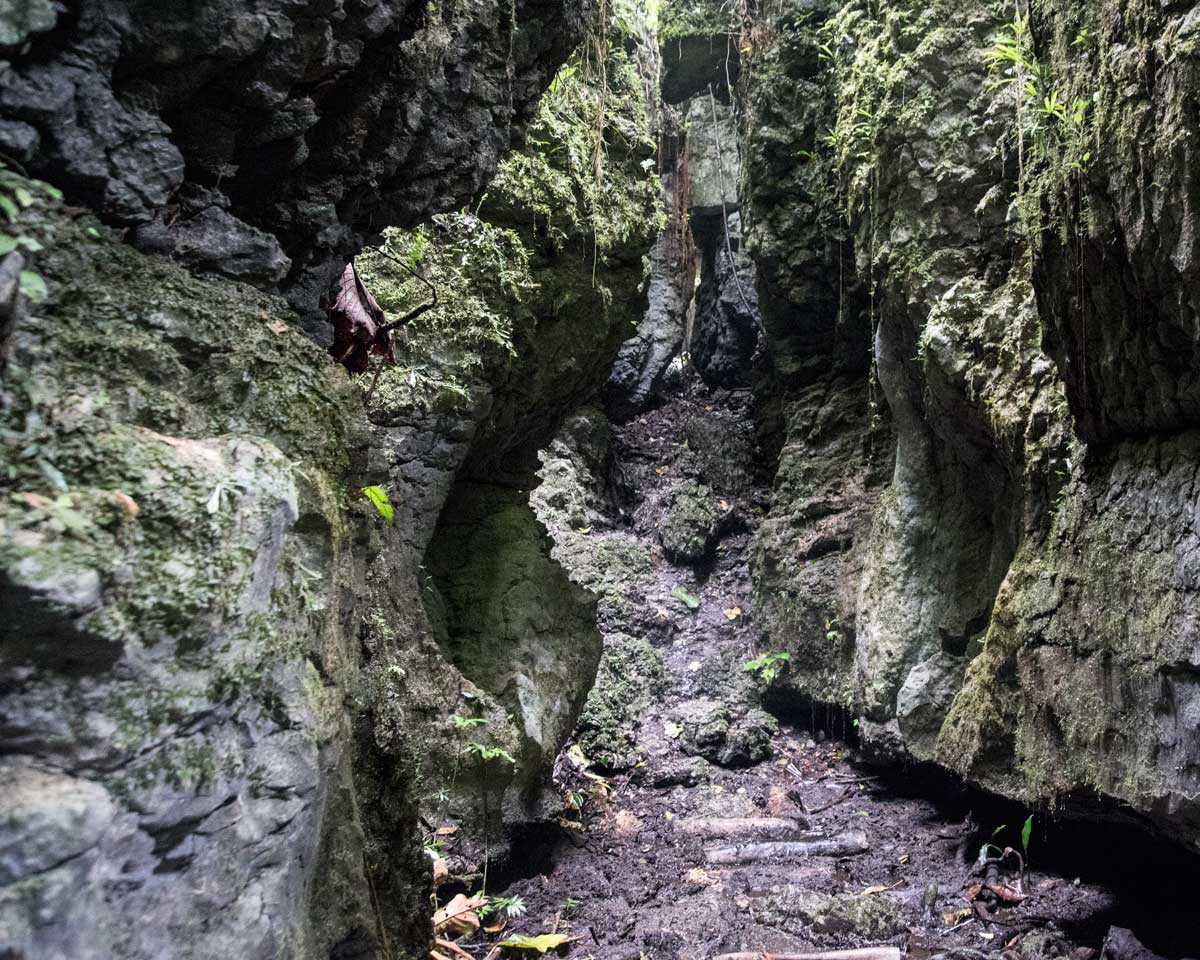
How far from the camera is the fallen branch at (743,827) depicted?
681cm

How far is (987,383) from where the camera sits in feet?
18.3

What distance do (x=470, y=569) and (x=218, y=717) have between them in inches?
196

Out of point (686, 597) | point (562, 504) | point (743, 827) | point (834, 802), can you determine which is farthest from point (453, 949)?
point (562, 504)

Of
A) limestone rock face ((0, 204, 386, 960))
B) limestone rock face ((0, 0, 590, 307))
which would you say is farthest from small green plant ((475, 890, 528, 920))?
limestone rock face ((0, 0, 590, 307))

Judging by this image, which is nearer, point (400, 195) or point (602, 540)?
point (400, 195)

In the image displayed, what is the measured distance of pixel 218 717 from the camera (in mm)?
1824

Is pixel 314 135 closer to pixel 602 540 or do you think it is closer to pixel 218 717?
pixel 218 717

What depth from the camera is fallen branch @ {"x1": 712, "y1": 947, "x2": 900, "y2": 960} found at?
462 centimetres

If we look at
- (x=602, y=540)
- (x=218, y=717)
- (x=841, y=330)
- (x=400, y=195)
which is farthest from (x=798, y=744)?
(x=218, y=717)

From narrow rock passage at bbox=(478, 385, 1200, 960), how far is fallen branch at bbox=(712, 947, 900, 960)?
122mm

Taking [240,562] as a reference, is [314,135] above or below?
above

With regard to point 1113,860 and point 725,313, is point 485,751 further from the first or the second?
point 725,313

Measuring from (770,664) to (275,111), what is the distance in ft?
26.5

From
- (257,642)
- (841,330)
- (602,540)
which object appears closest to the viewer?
(257,642)
